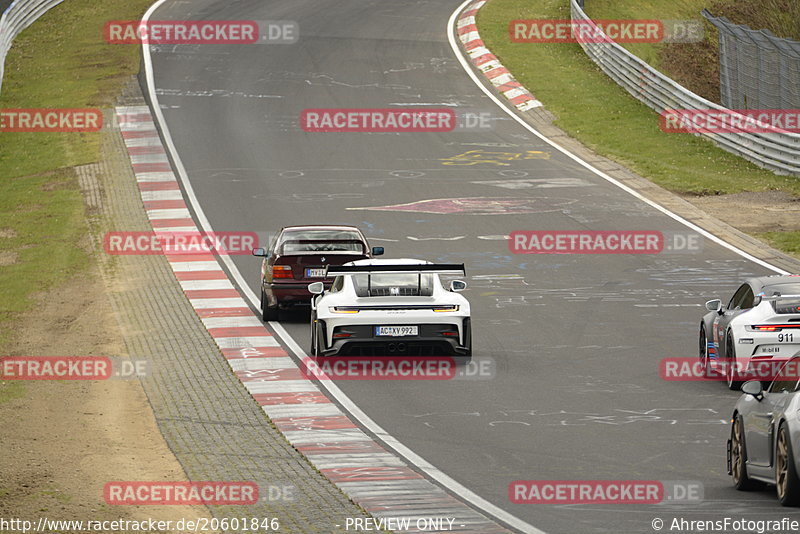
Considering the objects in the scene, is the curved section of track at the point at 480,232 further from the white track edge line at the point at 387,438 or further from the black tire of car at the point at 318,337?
the black tire of car at the point at 318,337

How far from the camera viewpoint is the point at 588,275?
24469 mm

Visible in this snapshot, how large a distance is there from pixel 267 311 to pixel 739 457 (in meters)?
10.9

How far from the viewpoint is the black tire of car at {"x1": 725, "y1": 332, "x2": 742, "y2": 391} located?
634 inches

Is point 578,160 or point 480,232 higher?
point 578,160

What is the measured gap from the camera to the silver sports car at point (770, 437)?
10.3 metres

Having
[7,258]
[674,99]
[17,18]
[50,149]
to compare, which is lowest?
[7,258]

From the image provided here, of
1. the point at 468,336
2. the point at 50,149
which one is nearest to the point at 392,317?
the point at 468,336

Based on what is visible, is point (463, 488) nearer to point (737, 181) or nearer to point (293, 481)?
point (293, 481)

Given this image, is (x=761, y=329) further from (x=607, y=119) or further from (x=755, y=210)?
(x=607, y=119)

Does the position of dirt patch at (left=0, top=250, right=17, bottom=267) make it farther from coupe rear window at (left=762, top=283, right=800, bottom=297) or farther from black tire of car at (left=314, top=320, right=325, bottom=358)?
coupe rear window at (left=762, top=283, right=800, bottom=297)

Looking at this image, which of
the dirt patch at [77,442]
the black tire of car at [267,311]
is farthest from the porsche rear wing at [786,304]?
the black tire of car at [267,311]

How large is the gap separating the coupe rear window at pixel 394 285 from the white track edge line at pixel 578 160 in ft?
28.9

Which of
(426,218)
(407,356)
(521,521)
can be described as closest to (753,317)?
(407,356)

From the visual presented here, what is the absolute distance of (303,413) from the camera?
15688mm
